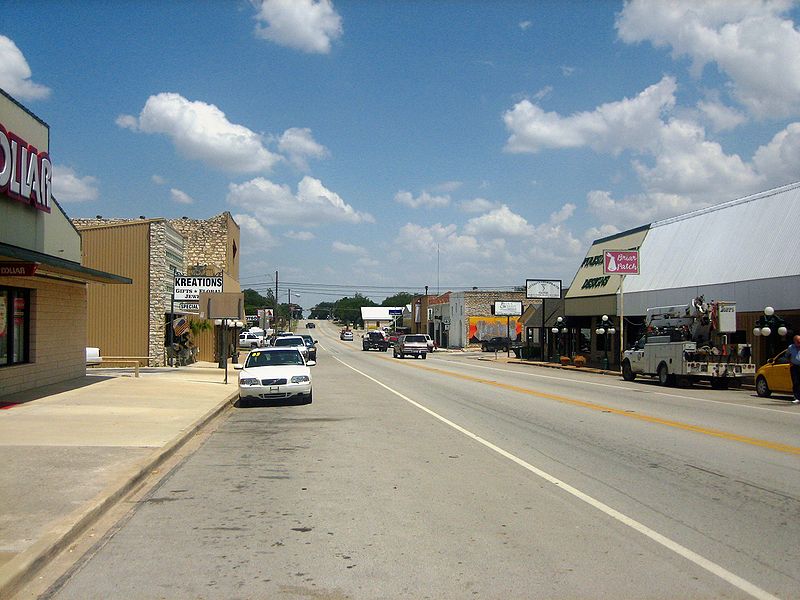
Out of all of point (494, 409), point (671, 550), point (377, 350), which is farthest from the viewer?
point (377, 350)

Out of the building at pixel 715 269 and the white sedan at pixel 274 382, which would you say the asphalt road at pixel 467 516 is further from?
the building at pixel 715 269

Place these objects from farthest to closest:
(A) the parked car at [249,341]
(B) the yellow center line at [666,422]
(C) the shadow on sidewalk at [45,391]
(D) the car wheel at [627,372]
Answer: (A) the parked car at [249,341] → (D) the car wheel at [627,372] → (C) the shadow on sidewalk at [45,391] → (B) the yellow center line at [666,422]

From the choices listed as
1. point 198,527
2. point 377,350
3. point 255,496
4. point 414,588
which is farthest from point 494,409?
point 377,350

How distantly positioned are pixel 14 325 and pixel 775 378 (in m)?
21.2

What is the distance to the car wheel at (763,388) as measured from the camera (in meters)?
23.2

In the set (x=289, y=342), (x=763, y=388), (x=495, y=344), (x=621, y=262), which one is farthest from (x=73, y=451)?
(x=495, y=344)

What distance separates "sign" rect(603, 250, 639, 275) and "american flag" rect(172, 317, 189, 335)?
21385 millimetres

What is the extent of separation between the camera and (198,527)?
750cm

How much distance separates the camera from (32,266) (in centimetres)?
1569

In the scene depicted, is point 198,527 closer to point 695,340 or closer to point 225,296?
point 225,296

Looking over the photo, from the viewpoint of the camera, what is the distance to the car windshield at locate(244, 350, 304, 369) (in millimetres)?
20406

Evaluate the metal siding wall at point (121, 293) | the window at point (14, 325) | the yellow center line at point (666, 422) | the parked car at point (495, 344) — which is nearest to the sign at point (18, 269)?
the window at point (14, 325)

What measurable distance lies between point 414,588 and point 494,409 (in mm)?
13295

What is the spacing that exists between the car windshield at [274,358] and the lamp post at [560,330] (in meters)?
28.1
